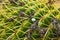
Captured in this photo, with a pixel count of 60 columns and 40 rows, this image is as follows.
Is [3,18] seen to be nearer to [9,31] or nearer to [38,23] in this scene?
[9,31]

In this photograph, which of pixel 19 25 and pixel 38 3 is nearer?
pixel 19 25

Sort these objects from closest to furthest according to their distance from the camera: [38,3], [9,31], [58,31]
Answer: [58,31]
[9,31]
[38,3]

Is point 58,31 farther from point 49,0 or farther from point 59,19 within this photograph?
point 49,0

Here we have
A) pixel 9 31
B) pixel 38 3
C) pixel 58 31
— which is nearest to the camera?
pixel 58 31

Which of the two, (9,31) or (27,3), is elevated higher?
(27,3)

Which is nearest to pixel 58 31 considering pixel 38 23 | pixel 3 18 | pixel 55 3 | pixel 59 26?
pixel 59 26

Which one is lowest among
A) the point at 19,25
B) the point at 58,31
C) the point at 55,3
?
the point at 58,31
